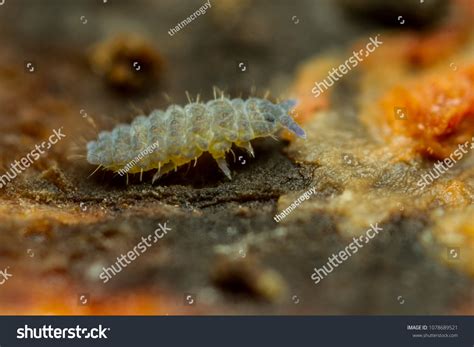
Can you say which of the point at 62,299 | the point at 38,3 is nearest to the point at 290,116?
the point at 62,299

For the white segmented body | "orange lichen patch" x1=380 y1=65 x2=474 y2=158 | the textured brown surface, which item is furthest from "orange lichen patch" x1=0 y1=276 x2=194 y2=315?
"orange lichen patch" x1=380 y1=65 x2=474 y2=158

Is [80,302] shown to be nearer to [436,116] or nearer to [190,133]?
[190,133]

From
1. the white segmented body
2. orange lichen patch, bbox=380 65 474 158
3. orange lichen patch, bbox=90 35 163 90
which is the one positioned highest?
orange lichen patch, bbox=90 35 163 90

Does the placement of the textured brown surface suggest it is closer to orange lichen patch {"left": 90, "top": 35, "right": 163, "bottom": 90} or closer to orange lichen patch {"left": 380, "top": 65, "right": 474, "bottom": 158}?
orange lichen patch {"left": 90, "top": 35, "right": 163, "bottom": 90}

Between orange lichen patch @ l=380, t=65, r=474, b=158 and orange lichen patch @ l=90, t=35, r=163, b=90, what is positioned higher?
orange lichen patch @ l=90, t=35, r=163, b=90
